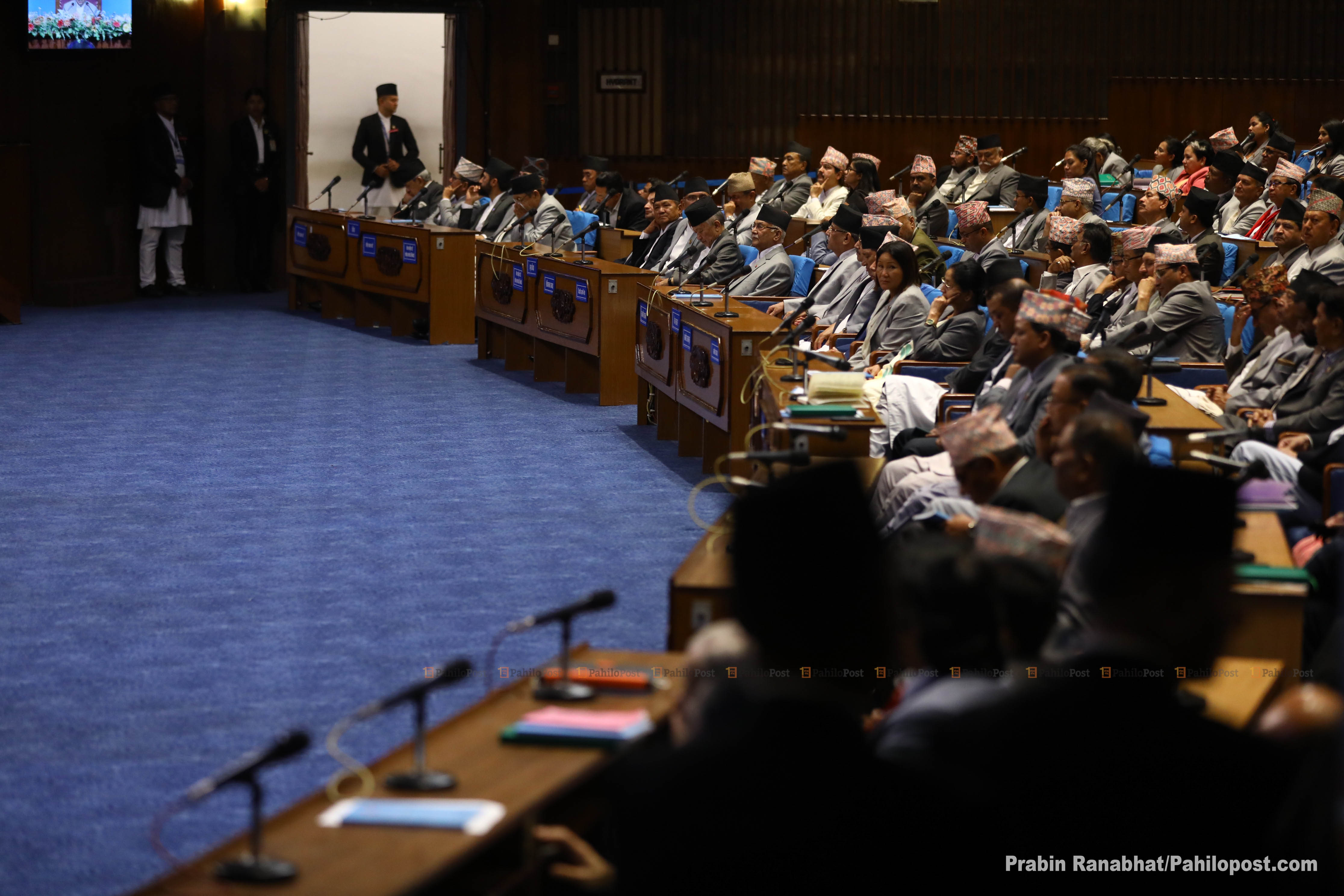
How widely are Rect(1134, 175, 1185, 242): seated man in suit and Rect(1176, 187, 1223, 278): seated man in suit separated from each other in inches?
4.8

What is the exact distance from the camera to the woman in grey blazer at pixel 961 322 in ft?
21.6

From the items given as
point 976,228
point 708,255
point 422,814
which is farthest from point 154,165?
point 422,814

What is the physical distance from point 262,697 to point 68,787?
2.22ft

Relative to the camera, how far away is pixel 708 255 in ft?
28.7

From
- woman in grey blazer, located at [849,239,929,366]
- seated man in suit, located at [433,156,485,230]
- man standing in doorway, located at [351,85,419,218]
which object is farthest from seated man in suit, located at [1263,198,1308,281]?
man standing in doorway, located at [351,85,419,218]

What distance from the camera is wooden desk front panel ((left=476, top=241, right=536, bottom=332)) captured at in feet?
32.3

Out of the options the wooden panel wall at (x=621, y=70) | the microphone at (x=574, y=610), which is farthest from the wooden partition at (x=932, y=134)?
the microphone at (x=574, y=610)

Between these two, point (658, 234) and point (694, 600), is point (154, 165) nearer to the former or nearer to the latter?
point (658, 234)

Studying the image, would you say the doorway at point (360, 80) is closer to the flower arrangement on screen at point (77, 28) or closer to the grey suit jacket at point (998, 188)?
the flower arrangement on screen at point (77, 28)

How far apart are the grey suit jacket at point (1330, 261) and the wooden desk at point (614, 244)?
18.3ft

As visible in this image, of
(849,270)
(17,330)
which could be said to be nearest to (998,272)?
(849,270)

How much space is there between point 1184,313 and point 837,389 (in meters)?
2.19

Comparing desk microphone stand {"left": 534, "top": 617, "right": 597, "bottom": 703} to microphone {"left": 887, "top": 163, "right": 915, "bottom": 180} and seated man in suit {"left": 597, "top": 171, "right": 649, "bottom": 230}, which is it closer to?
seated man in suit {"left": 597, "top": 171, "right": 649, "bottom": 230}

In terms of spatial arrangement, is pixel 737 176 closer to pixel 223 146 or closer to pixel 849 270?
pixel 849 270
